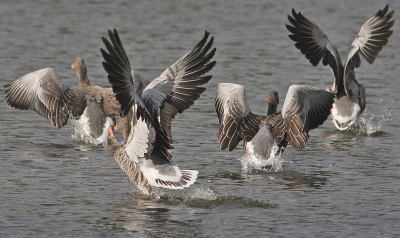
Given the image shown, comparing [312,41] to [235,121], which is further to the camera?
[312,41]

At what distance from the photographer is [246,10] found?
2655cm

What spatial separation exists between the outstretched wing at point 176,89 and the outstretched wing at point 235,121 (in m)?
1.43

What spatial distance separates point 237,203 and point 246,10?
19197 millimetres

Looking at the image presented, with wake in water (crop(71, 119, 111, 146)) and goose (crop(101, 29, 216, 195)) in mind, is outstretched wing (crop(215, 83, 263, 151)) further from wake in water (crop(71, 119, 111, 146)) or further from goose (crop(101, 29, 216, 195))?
wake in water (crop(71, 119, 111, 146))

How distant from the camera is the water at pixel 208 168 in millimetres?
7363

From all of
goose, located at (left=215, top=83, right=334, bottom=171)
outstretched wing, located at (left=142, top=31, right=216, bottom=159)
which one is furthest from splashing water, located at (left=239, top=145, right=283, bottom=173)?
outstretched wing, located at (left=142, top=31, right=216, bottom=159)

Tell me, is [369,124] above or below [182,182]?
above

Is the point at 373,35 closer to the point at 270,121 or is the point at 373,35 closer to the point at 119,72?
the point at 270,121

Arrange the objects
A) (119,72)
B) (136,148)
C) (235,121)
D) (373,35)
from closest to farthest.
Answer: (119,72), (136,148), (235,121), (373,35)

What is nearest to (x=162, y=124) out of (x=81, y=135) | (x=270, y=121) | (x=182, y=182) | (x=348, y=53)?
(x=182, y=182)

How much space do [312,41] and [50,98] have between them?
14.9 ft

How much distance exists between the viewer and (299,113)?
9.61 metres

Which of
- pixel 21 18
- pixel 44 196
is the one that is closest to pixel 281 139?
pixel 44 196

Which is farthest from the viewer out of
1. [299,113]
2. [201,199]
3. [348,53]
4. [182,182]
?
[348,53]
